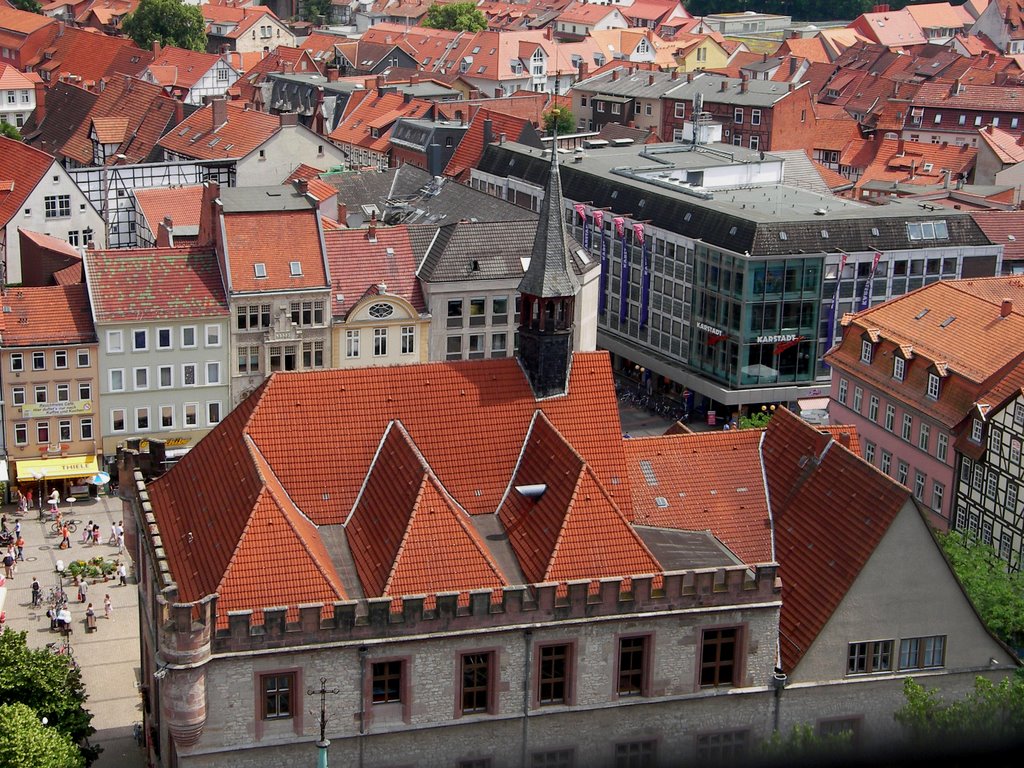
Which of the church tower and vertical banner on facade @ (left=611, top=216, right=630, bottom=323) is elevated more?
the church tower

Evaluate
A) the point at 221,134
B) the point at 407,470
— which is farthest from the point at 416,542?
the point at 221,134

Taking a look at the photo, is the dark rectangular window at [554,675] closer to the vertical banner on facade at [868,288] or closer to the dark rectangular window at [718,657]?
the dark rectangular window at [718,657]

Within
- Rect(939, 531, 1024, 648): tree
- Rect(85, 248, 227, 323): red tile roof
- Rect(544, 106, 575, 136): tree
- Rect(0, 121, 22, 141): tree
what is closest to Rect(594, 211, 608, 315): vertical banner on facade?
Rect(85, 248, 227, 323): red tile roof

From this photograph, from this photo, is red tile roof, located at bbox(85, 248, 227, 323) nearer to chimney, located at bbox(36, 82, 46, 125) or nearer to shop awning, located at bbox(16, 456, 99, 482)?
shop awning, located at bbox(16, 456, 99, 482)

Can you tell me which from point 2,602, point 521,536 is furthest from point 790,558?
point 2,602

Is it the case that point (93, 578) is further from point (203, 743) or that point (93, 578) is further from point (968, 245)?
point (968, 245)

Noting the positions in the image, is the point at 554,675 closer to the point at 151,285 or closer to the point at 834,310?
the point at 151,285
